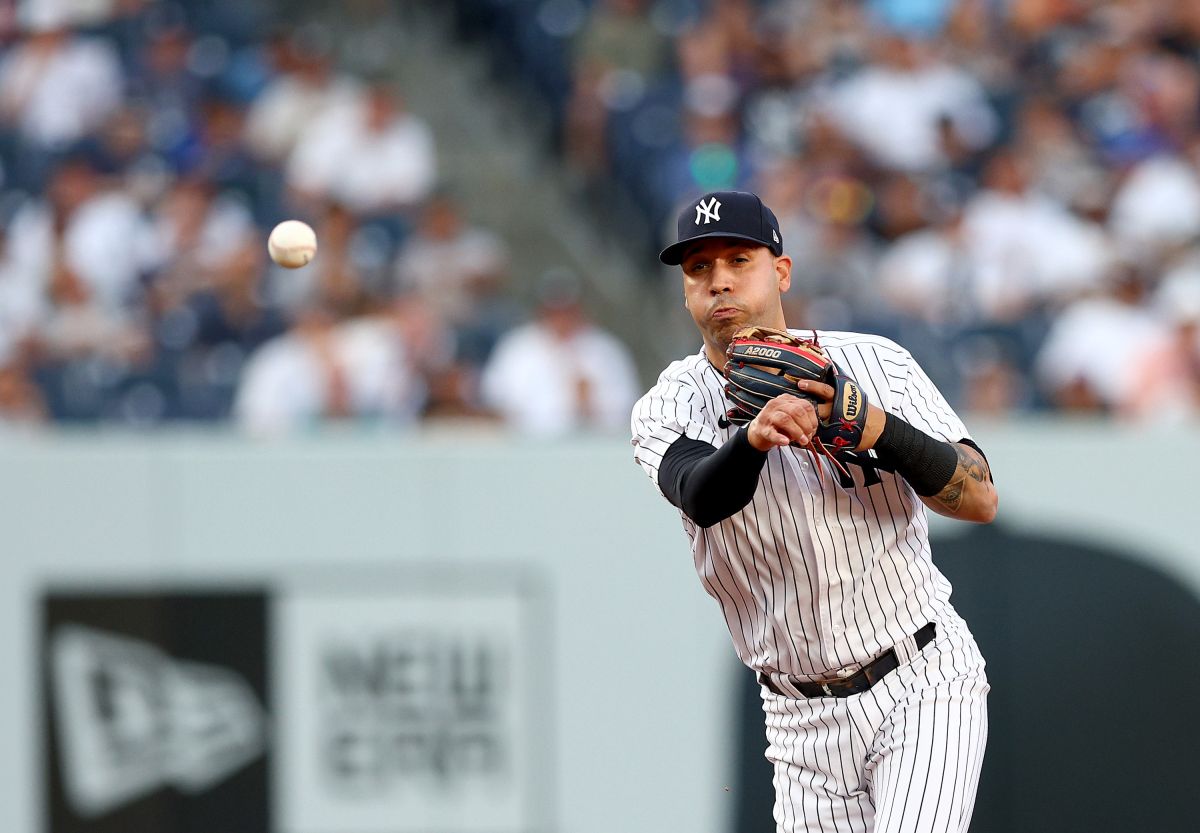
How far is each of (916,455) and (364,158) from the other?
6428 millimetres

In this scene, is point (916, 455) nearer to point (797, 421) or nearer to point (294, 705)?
point (797, 421)

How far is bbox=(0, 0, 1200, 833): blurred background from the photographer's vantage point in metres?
6.64

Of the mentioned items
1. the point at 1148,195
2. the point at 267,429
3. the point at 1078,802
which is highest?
the point at 1148,195

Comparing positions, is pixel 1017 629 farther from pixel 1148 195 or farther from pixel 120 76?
pixel 120 76

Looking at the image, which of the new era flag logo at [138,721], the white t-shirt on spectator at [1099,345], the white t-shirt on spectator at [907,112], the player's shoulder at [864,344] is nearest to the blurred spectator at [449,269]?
the white t-shirt on spectator at [907,112]

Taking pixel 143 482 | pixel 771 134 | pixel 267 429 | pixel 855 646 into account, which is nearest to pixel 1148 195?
pixel 771 134

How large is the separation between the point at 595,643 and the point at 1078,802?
1896mm

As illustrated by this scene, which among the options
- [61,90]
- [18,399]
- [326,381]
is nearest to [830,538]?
[326,381]

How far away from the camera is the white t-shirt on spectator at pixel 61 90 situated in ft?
31.1

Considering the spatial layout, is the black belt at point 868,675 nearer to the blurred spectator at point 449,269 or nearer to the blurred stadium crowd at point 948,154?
the blurred stadium crowd at point 948,154

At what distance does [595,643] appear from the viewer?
22.0 feet

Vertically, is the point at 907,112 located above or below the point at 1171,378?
above

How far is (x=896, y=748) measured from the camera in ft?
11.6

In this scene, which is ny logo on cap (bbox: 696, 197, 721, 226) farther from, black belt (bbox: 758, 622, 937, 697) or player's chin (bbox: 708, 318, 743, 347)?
black belt (bbox: 758, 622, 937, 697)
